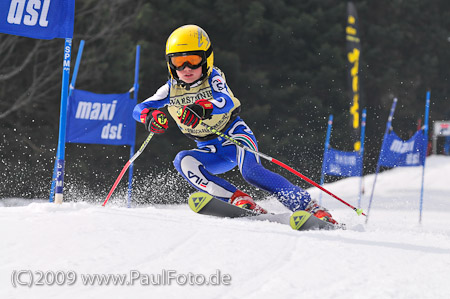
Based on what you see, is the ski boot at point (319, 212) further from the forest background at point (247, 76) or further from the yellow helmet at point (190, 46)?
the forest background at point (247, 76)

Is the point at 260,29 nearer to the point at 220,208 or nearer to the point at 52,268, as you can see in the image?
the point at 220,208

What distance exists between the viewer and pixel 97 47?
1367 centimetres

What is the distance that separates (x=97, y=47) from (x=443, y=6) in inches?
688

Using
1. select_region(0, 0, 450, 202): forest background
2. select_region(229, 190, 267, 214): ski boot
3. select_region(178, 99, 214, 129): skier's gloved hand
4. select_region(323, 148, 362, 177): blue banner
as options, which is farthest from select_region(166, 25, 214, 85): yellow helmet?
select_region(0, 0, 450, 202): forest background

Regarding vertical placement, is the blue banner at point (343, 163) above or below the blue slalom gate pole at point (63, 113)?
below

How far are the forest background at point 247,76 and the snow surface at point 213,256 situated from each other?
787 centimetres

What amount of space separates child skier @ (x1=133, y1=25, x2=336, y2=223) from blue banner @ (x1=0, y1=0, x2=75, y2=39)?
0.72 meters

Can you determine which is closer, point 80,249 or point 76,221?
point 80,249

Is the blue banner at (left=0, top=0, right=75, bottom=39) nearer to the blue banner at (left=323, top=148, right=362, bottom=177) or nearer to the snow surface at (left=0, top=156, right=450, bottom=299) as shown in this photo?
the snow surface at (left=0, top=156, right=450, bottom=299)

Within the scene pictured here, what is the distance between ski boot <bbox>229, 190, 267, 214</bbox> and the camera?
3938 millimetres

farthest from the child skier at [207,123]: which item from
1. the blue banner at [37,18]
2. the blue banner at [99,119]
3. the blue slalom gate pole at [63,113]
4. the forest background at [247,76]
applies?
the forest background at [247,76]

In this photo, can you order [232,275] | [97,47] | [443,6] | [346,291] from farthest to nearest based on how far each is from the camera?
[443,6], [97,47], [232,275], [346,291]

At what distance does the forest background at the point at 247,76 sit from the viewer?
1227cm

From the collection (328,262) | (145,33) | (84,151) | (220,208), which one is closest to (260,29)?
(145,33)
